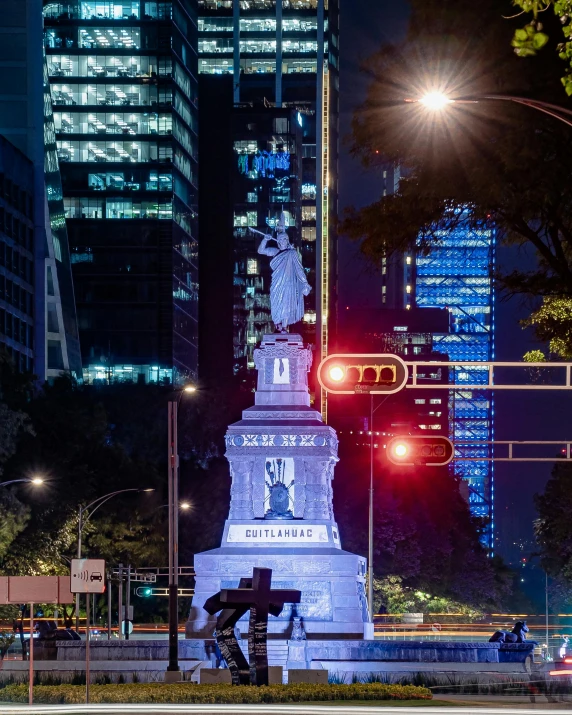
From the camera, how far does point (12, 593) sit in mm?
36219

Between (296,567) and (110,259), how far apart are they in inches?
4486

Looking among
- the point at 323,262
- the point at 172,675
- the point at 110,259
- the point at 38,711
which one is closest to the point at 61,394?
the point at 323,262

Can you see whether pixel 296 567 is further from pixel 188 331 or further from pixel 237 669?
pixel 188 331

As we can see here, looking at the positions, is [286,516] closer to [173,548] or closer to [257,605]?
[173,548]

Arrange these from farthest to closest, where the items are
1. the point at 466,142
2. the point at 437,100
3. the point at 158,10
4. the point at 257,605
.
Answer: the point at 158,10 < the point at 257,605 < the point at 466,142 < the point at 437,100

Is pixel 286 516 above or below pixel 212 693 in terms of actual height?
above

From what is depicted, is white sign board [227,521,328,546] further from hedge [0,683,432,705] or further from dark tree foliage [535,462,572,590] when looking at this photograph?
dark tree foliage [535,462,572,590]

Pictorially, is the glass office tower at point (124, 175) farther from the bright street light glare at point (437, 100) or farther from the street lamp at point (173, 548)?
the bright street light glare at point (437, 100)

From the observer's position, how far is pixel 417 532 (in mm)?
112938

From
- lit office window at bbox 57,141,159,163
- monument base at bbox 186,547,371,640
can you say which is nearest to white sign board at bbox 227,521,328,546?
monument base at bbox 186,547,371,640

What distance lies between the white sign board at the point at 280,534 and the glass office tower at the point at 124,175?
4135 inches

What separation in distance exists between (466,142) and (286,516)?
3819 cm

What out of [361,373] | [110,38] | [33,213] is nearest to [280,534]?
[361,373]

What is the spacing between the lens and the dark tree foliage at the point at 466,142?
98.8ft
